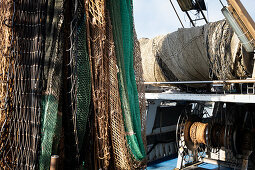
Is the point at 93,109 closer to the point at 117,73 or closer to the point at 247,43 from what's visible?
the point at 117,73

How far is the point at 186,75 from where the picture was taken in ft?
20.1

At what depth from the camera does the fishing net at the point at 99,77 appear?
2428mm

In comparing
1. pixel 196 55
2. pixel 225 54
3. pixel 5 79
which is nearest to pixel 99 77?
pixel 5 79

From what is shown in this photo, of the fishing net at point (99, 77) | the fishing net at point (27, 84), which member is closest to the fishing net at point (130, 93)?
the fishing net at point (99, 77)

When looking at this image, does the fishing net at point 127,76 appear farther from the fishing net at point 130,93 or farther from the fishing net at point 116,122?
the fishing net at point 116,122

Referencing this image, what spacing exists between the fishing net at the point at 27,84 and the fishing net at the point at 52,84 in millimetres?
56

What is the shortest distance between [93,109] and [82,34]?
0.81 meters

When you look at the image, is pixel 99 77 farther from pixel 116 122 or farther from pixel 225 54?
pixel 225 54

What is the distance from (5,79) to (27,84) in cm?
21

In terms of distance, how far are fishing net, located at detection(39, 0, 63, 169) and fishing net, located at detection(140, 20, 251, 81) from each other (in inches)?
144

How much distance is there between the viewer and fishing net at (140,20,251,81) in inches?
193

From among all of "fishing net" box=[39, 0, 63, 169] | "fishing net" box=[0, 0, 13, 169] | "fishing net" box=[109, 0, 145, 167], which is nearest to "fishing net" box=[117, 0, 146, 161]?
"fishing net" box=[109, 0, 145, 167]

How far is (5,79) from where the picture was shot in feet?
7.41

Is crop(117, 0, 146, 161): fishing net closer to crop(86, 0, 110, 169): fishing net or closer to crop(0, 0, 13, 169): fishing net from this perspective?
crop(86, 0, 110, 169): fishing net
